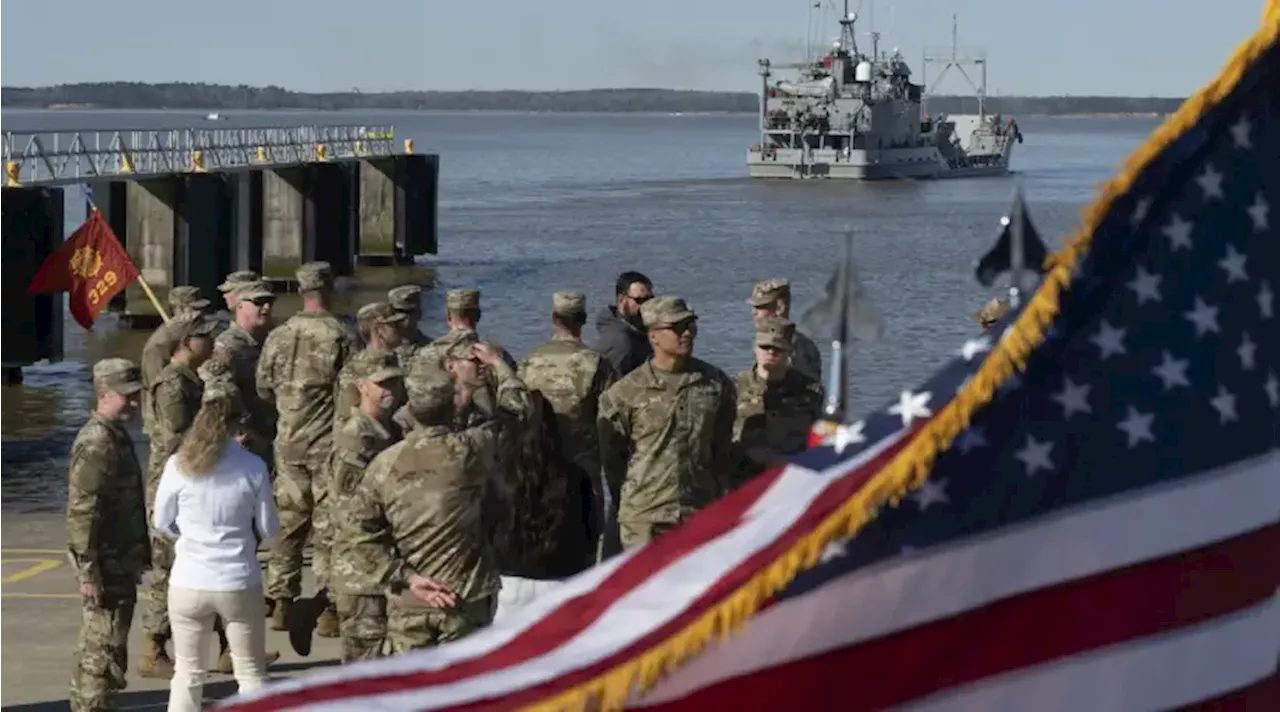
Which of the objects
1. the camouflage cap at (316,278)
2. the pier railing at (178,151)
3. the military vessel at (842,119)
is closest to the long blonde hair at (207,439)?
the camouflage cap at (316,278)

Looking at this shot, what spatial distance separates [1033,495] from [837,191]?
268 feet

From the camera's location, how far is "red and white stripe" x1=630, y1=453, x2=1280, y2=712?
3.30 meters

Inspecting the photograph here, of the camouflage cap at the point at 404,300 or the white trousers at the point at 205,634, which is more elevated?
the camouflage cap at the point at 404,300

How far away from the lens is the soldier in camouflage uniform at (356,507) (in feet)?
23.2

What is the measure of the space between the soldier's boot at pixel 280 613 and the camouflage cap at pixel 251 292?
136 cm

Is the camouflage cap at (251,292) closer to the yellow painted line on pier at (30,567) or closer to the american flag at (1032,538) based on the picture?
the yellow painted line on pier at (30,567)

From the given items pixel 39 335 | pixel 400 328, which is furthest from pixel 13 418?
pixel 400 328

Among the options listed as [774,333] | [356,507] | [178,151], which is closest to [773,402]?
[774,333]

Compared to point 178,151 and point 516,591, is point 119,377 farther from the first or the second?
point 178,151

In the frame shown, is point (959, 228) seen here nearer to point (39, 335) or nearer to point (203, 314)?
point (39, 335)

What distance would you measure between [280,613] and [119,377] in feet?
8.19

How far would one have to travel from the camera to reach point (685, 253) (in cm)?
5097

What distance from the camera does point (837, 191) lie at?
8475cm

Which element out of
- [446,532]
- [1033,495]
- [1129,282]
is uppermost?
[1129,282]
